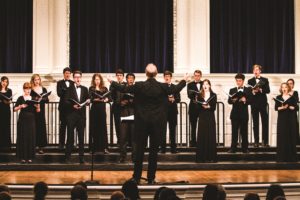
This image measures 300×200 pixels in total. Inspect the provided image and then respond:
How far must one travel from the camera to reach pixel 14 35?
53.8 ft

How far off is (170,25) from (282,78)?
3147 mm

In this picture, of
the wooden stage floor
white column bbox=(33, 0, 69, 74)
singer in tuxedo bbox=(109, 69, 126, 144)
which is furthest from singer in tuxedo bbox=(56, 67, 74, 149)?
white column bbox=(33, 0, 69, 74)

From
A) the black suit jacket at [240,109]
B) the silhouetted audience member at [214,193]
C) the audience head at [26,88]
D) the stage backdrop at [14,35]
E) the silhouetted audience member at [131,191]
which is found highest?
the stage backdrop at [14,35]

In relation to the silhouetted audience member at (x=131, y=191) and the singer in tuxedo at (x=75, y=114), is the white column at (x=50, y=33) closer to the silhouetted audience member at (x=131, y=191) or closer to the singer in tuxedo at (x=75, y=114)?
the singer in tuxedo at (x=75, y=114)

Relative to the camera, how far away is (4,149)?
536 inches

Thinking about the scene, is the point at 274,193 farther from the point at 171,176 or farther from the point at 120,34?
the point at 120,34

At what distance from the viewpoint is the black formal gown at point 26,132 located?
12477 mm

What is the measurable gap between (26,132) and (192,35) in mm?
5561

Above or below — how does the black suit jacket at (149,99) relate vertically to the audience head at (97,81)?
below

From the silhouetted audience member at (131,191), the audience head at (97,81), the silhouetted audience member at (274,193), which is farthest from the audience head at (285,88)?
the silhouetted audience member at (131,191)

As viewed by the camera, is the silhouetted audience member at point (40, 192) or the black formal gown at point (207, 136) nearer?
the silhouetted audience member at point (40, 192)

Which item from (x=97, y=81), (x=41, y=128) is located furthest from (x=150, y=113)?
(x=41, y=128)

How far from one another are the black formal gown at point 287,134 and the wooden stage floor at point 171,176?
660mm

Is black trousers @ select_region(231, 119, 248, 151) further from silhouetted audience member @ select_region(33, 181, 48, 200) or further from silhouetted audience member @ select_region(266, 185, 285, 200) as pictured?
silhouetted audience member @ select_region(33, 181, 48, 200)
